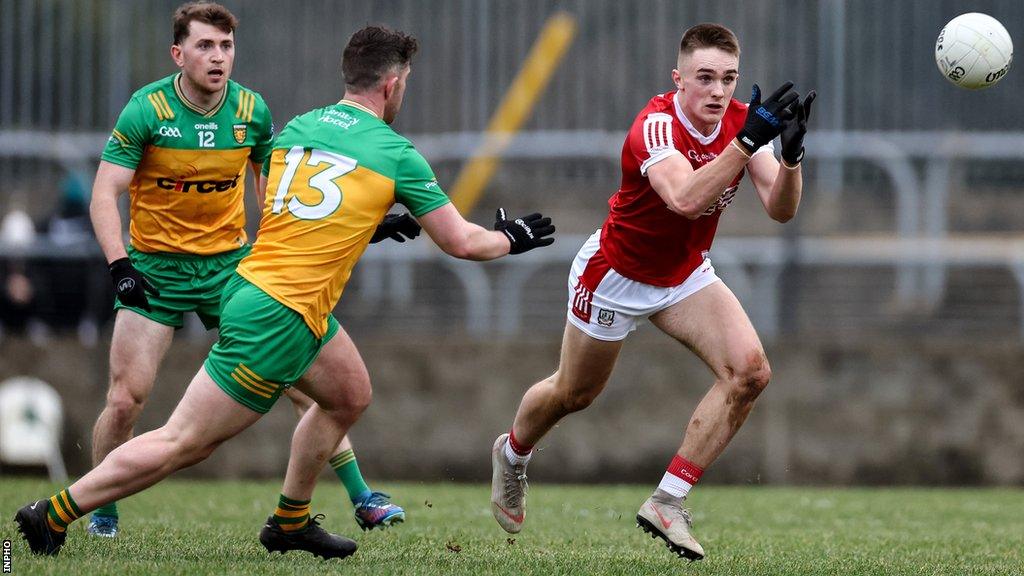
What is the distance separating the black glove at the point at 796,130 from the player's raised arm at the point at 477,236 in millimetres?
1138

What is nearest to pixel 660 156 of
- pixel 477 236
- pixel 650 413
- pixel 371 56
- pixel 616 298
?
pixel 616 298

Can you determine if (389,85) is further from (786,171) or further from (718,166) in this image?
(786,171)

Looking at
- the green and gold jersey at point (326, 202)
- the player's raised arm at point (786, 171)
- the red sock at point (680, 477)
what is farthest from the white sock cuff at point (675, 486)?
the green and gold jersey at point (326, 202)

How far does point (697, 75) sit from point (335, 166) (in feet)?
6.11

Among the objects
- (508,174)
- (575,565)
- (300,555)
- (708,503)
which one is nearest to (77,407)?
(508,174)

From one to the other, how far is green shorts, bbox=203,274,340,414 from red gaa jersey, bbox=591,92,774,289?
1922mm

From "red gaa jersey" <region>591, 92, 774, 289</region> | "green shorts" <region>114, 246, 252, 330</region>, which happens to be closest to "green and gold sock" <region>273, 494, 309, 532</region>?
"green shorts" <region>114, 246, 252, 330</region>

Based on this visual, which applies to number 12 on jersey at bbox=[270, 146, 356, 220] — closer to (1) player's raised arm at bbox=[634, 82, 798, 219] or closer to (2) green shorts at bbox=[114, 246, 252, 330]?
(1) player's raised arm at bbox=[634, 82, 798, 219]

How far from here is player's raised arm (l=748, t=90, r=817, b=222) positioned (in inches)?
270

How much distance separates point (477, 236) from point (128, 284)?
1.94 meters

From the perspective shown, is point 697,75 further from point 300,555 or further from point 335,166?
point 300,555

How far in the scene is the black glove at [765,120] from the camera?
6750 mm

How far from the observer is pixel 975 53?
7359 mm

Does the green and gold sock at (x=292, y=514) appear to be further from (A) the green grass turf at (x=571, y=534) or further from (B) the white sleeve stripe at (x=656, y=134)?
(B) the white sleeve stripe at (x=656, y=134)
